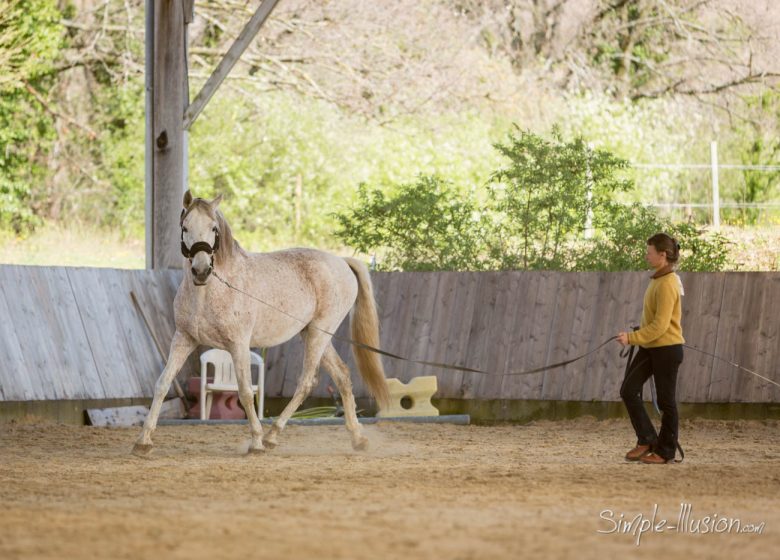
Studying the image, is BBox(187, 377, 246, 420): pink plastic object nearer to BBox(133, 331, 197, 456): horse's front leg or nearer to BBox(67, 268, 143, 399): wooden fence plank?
BBox(67, 268, 143, 399): wooden fence plank

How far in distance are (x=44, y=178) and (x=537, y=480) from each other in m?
21.8

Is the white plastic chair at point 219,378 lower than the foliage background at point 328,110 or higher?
lower

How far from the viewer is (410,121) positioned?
28.7 meters

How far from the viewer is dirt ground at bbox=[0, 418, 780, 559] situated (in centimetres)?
545

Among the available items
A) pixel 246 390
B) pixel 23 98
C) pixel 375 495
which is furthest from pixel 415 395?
pixel 23 98

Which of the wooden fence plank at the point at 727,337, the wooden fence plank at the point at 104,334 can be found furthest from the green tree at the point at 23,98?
the wooden fence plank at the point at 727,337

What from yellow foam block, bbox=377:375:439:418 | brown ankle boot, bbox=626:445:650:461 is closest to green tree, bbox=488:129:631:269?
yellow foam block, bbox=377:375:439:418

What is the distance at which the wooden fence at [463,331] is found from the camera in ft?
39.5

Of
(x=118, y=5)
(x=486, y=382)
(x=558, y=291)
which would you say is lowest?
(x=486, y=382)

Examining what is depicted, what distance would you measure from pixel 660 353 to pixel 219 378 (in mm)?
5450

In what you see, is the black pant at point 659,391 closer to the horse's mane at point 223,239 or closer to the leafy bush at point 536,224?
the horse's mane at point 223,239

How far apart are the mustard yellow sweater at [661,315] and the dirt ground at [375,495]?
3.14 ft

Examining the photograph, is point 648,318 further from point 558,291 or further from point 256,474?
point 558,291

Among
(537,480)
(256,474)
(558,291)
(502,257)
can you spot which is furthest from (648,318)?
(502,257)
